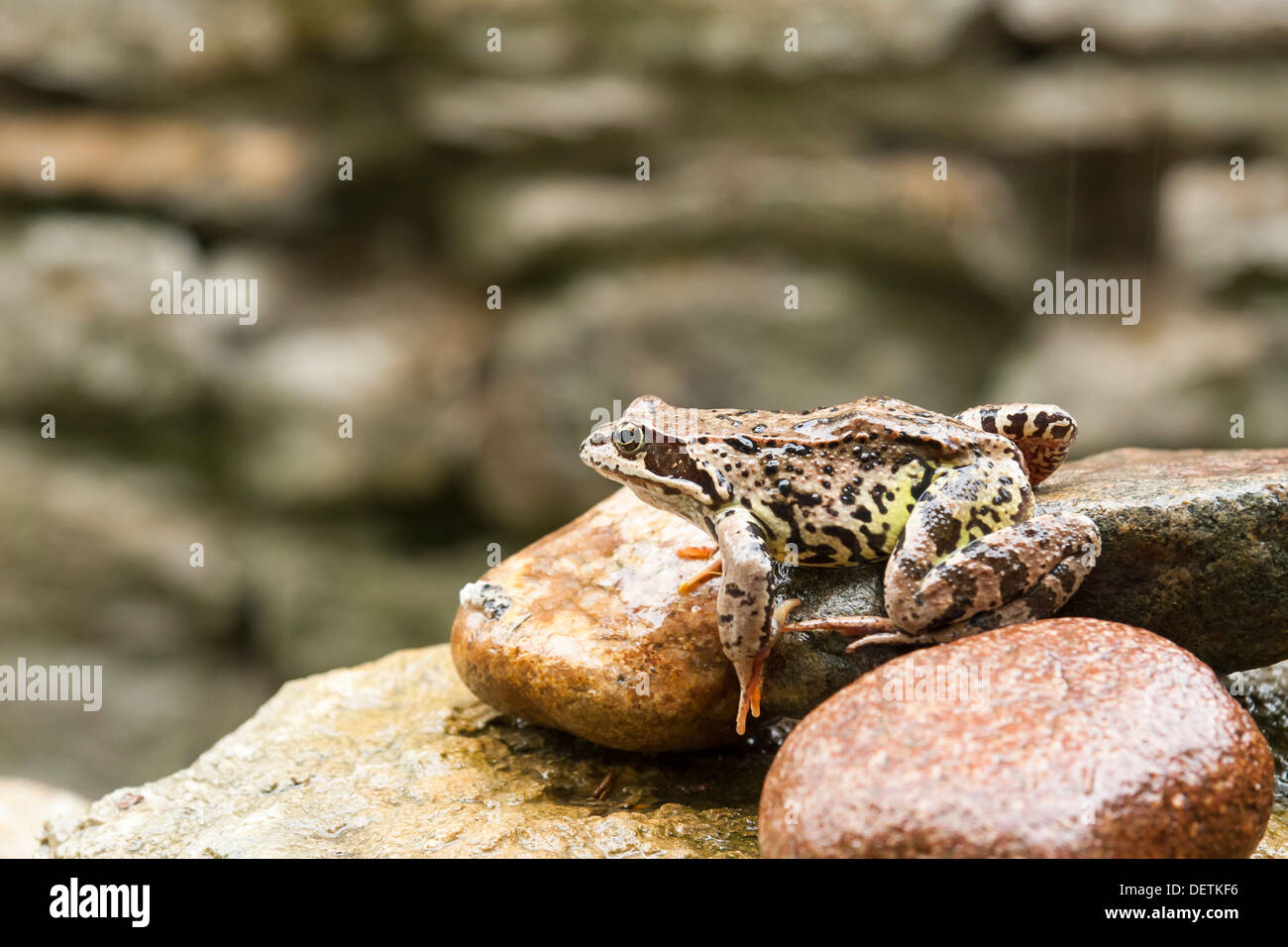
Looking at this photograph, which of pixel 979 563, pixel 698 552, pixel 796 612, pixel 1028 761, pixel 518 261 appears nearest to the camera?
pixel 1028 761

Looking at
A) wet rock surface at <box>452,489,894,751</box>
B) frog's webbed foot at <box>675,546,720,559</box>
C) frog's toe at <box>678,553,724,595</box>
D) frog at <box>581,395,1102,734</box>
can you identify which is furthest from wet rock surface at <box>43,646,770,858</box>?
frog's webbed foot at <box>675,546,720,559</box>

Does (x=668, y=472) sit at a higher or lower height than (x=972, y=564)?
higher

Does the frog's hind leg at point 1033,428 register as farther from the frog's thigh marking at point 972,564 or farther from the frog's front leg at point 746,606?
the frog's front leg at point 746,606

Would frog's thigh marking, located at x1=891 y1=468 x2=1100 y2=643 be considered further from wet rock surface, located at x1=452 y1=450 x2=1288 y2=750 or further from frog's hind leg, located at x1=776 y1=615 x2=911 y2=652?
wet rock surface, located at x1=452 y1=450 x2=1288 y2=750

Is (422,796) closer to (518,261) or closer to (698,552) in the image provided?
(698,552)

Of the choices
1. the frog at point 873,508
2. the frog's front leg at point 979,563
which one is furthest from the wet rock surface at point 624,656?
the frog's front leg at point 979,563

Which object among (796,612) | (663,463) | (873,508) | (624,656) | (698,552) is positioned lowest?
(624,656)

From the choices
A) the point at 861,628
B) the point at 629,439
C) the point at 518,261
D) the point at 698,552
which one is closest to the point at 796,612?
the point at 861,628

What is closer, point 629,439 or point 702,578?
point 629,439
